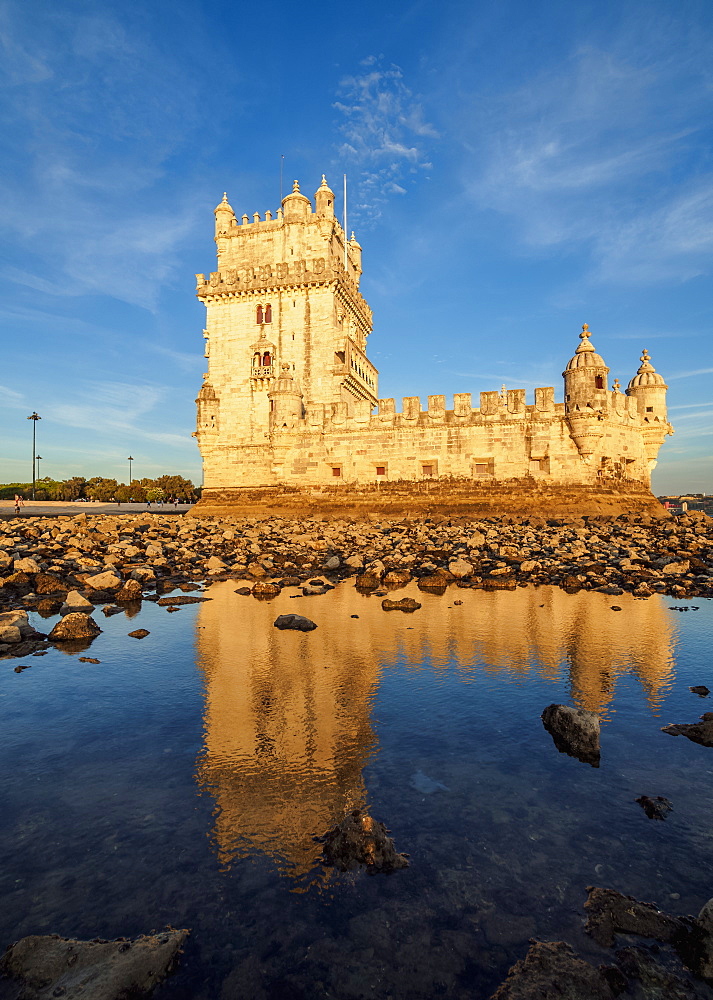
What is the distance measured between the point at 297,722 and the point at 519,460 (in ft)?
63.0

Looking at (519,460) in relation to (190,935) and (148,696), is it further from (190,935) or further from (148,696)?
(190,935)

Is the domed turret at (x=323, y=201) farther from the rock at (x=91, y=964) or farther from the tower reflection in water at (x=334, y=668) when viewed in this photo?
the rock at (x=91, y=964)

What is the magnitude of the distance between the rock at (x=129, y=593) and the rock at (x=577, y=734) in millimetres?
5875

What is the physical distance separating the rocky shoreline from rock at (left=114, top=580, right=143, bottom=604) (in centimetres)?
1

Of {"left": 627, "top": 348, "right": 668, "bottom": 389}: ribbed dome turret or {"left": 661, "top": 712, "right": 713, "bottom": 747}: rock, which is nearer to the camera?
{"left": 661, "top": 712, "right": 713, "bottom": 747}: rock

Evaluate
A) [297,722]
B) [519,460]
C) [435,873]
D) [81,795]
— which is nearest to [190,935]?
[435,873]

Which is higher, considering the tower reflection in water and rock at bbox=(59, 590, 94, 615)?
rock at bbox=(59, 590, 94, 615)

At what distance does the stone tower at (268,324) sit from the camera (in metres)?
27.5

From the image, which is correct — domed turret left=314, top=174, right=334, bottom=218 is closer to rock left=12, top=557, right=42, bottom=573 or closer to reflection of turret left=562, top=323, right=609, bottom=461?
reflection of turret left=562, top=323, right=609, bottom=461

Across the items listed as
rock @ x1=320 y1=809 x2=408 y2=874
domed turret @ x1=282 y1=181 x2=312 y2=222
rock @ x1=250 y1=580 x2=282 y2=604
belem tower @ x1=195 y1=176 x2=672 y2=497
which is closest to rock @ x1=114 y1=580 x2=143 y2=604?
rock @ x1=250 y1=580 x2=282 y2=604

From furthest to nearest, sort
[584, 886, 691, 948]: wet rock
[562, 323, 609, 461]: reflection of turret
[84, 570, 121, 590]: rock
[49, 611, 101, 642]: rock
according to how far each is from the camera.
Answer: [562, 323, 609, 461]: reflection of turret
[84, 570, 121, 590]: rock
[49, 611, 101, 642]: rock
[584, 886, 691, 948]: wet rock

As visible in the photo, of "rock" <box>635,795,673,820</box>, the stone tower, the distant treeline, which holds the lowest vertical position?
"rock" <box>635,795,673,820</box>

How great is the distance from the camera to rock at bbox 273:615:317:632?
533 centimetres

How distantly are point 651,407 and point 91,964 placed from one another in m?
24.3
